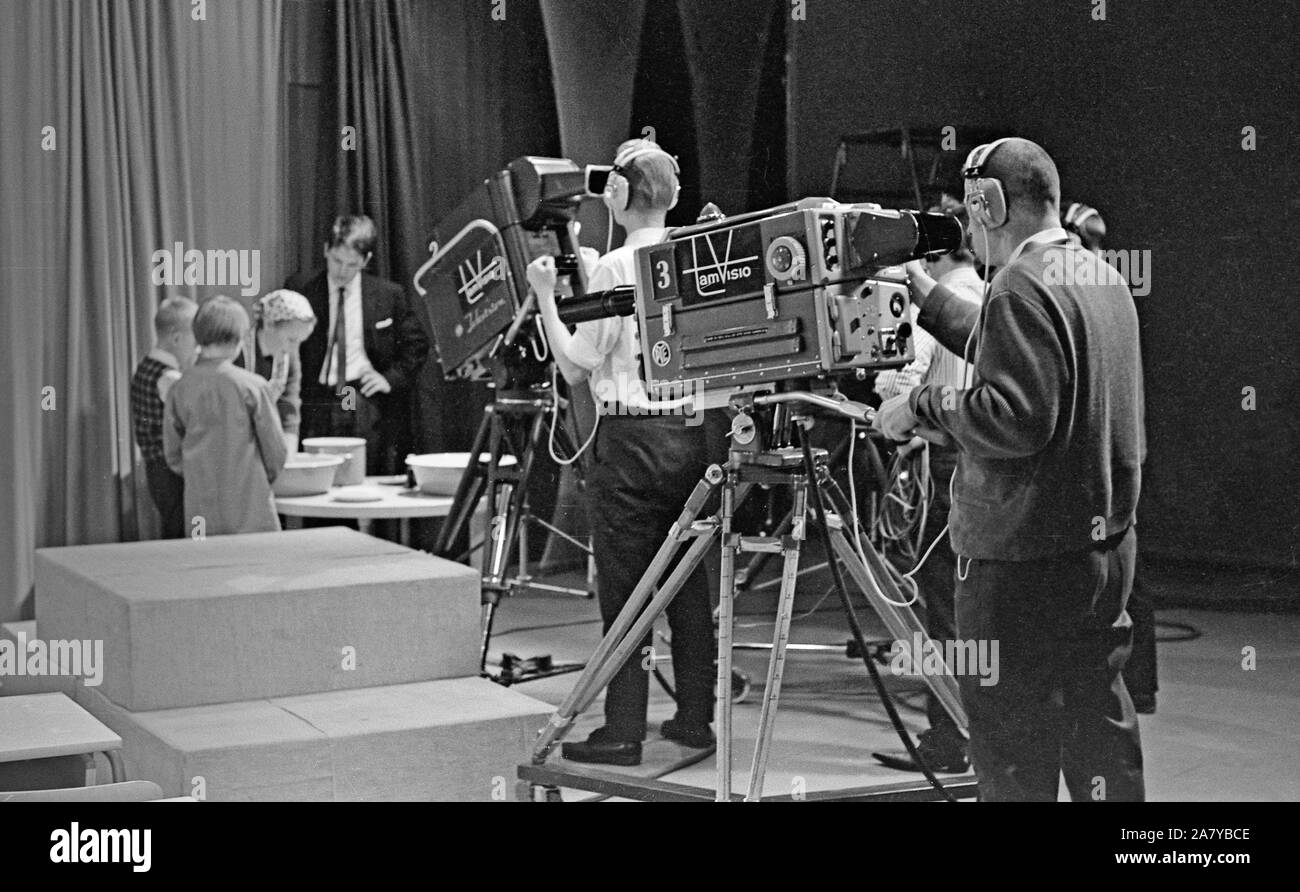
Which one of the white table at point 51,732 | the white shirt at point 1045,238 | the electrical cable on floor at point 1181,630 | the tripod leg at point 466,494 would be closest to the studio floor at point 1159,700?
the electrical cable on floor at point 1181,630

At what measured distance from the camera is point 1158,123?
3.23m

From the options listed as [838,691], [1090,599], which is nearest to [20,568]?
[838,691]

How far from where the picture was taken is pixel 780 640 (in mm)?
2727

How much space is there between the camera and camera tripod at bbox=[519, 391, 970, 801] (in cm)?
275

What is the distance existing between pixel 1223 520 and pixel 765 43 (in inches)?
56.9

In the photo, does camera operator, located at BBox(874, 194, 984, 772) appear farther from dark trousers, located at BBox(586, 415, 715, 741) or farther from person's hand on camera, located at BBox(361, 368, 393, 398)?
person's hand on camera, located at BBox(361, 368, 393, 398)

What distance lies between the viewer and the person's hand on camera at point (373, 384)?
3439mm

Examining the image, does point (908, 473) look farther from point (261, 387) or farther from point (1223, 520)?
point (261, 387)

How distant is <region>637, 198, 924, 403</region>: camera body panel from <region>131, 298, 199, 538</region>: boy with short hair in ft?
3.67

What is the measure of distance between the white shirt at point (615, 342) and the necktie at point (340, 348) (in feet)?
1.73

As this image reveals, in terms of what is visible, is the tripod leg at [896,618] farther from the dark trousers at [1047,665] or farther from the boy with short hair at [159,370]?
the boy with short hair at [159,370]

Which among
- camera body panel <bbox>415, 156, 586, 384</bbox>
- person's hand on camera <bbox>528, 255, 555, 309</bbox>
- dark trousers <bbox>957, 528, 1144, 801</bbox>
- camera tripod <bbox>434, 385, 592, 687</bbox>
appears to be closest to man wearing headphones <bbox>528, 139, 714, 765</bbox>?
person's hand on camera <bbox>528, 255, 555, 309</bbox>

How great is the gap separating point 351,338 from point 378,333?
0.06 m

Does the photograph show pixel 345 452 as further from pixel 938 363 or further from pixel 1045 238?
pixel 1045 238
